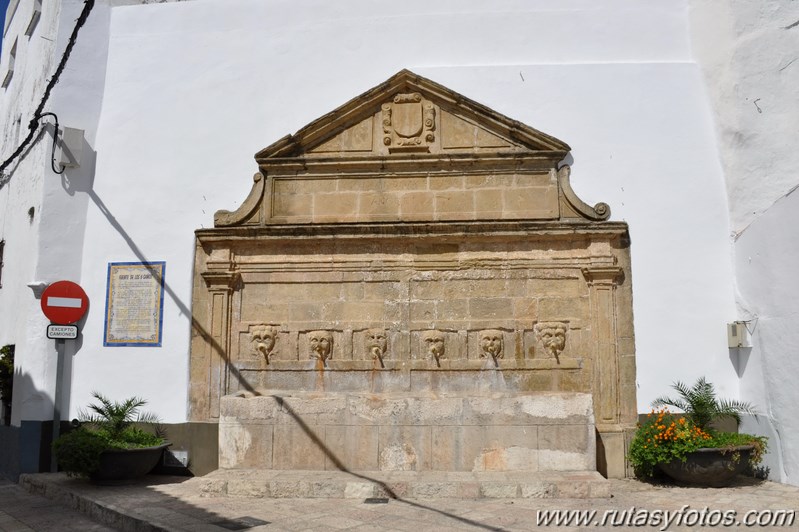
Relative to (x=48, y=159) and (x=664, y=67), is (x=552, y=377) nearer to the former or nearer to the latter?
(x=664, y=67)

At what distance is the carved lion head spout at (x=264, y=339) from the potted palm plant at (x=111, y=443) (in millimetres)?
1310

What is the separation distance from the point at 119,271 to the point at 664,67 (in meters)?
6.26

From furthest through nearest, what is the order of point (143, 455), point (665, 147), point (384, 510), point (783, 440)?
1. point (665, 147)
2. point (143, 455)
3. point (783, 440)
4. point (384, 510)

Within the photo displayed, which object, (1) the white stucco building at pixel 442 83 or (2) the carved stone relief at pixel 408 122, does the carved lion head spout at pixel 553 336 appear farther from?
(2) the carved stone relief at pixel 408 122

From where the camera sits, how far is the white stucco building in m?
6.58

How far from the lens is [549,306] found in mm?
6762

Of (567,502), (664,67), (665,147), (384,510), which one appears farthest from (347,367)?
(664,67)

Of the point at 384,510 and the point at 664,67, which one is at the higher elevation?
the point at 664,67

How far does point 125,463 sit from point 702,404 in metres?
5.41

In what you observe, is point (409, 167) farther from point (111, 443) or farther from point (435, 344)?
point (111, 443)

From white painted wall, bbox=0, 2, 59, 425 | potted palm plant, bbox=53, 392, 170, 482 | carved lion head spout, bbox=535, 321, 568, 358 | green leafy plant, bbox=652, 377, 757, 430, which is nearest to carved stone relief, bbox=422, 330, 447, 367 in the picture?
carved lion head spout, bbox=535, 321, 568, 358

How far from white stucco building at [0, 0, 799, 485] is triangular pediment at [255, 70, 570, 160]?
1.05ft

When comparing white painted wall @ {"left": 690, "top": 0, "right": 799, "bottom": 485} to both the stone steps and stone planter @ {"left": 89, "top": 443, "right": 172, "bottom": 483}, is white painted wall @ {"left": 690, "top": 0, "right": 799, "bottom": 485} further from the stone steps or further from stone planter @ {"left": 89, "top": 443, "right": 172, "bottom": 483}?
stone planter @ {"left": 89, "top": 443, "right": 172, "bottom": 483}

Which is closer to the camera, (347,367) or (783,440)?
(783,440)
